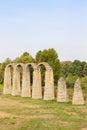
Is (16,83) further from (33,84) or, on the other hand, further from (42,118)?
(42,118)

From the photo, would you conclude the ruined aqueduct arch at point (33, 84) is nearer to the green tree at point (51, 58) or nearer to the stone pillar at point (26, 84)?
the stone pillar at point (26, 84)

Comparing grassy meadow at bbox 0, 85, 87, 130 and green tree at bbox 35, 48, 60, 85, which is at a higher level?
green tree at bbox 35, 48, 60, 85

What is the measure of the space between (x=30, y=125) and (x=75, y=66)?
72.8 m

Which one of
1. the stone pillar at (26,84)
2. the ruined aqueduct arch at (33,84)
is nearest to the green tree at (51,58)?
the ruined aqueduct arch at (33,84)

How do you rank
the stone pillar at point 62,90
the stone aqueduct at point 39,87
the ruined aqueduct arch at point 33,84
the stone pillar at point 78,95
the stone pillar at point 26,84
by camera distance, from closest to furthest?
the stone pillar at point 78,95
the stone aqueduct at point 39,87
the stone pillar at point 62,90
the ruined aqueduct arch at point 33,84
the stone pillar at point 26,84

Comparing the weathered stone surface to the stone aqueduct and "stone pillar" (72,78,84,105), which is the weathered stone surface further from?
"stone pillar" (72,78,84,105)

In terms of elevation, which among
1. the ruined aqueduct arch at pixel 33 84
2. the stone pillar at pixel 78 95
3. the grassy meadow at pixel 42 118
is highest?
the ruined aqueduct arch at pixel 33 84

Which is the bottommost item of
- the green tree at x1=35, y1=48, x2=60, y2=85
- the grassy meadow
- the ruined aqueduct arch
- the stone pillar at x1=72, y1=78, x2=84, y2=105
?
the grassy meadow

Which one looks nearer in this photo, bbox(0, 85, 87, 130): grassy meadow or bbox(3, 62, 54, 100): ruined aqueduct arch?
bbox(0, 85, 87, 130): grassy meadow

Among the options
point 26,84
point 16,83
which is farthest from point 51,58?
point 26,84

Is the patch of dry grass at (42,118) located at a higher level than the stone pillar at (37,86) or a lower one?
lower

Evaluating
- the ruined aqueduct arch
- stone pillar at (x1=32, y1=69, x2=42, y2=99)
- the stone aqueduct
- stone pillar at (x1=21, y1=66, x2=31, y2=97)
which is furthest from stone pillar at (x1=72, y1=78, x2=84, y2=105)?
stone pillar at (x1=21, y1=66, x2=31, y2=97)

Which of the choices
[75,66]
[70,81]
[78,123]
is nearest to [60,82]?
[78,123]

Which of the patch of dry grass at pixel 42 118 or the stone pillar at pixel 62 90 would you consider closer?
the patch of dry grass at pixel 42 118
